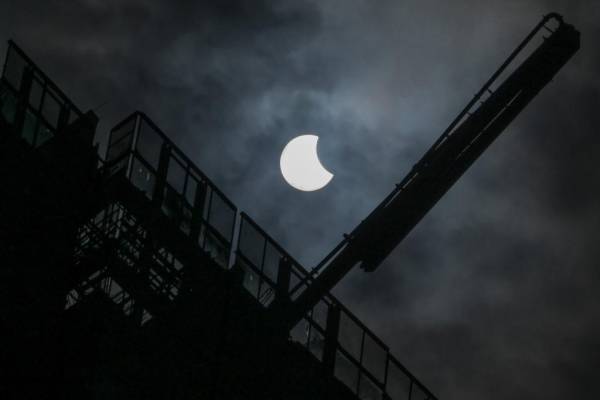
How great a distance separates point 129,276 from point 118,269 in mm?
448

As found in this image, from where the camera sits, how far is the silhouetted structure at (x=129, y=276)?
24.4 m

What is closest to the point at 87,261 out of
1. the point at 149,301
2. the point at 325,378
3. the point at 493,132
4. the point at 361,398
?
the point at 149,301

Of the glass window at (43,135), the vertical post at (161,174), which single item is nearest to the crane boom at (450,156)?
the vertical post at (161,174)

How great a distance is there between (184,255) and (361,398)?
8.39 metres

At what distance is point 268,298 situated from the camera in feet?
99.6

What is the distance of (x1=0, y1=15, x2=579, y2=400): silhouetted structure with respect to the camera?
24.4 m

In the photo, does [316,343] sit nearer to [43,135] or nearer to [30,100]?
[43,135]

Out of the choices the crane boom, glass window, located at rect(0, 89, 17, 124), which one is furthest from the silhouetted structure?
the crane boom

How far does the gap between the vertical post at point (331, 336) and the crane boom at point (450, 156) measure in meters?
1.30

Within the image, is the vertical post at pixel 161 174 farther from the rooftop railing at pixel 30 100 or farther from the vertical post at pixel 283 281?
the vertical post at pixel 283 281

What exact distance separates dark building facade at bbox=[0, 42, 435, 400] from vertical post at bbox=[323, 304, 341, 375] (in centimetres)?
149

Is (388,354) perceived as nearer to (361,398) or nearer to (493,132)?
(361,398)

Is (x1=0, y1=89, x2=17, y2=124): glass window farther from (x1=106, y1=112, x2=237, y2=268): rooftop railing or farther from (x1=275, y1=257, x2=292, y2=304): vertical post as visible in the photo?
(x1=275, y1=257, x2=292, y2=304): vertical post

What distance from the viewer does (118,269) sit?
2589cm
